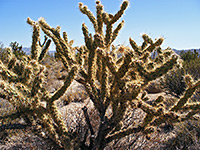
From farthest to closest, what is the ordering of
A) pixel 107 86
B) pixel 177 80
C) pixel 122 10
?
1. pixel 177 80
2. pixel 122 10
3. pixel 107 86

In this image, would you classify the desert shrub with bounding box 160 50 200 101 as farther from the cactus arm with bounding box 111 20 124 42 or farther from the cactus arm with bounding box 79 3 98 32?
the cactus arm with bounding box 79 3 98 32

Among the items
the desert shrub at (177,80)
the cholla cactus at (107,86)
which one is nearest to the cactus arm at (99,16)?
the cholla cactus at (107,86)

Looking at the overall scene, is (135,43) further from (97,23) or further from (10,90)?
(10,90)

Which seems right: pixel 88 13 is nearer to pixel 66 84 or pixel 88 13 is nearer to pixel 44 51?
pixel 44 51

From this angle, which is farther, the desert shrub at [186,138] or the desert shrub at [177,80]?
the desert shrub at [177,80]

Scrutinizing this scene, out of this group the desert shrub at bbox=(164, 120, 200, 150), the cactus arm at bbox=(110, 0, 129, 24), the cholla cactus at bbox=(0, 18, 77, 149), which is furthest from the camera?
the desert shrub at bbox=(164, 120, 200, 150)

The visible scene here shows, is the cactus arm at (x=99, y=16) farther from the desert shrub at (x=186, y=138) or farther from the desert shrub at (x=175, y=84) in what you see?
the desert shrub at (x=175, y=84)

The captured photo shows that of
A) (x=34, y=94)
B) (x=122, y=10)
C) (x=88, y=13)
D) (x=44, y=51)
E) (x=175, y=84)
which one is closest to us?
(x=34, y=94)

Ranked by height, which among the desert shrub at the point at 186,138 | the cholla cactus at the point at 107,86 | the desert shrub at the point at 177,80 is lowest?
the desert shrub at the point at 186,138

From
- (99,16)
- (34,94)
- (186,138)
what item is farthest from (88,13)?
(186,138)

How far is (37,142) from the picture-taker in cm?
330

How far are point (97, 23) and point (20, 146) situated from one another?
108 inches

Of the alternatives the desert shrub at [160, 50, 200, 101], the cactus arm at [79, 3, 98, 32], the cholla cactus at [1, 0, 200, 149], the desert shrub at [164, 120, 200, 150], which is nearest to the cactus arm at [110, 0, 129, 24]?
the cholla cactus at [1, 0, 200, 149]

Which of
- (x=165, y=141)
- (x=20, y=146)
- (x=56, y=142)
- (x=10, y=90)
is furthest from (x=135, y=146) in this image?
(x=10, y=90)
